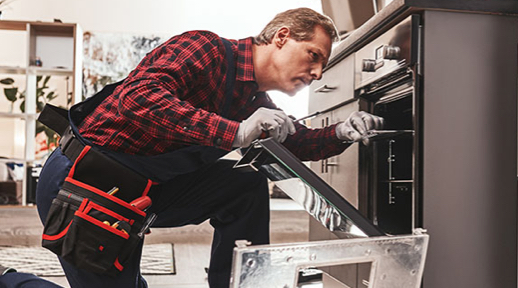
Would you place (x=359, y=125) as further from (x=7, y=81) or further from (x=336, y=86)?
(x=7, y=81)

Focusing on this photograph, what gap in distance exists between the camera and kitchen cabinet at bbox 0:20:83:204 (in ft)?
14.9

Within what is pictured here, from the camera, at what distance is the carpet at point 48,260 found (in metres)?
2.71

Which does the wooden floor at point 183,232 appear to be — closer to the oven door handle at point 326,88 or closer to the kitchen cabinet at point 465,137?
the oven door handle at point 326,88

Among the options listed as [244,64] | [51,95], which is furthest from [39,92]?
[244,64]

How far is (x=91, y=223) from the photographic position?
1349 millimetres

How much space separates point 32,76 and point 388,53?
3.98m

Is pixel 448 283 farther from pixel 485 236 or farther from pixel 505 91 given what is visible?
pixel 505 91

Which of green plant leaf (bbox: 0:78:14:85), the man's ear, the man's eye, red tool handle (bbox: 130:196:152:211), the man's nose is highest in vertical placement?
green plant leaf (bbox: 0:78:14:85)

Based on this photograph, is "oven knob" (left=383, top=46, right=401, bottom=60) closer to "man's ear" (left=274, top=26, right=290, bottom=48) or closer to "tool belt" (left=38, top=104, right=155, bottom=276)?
"man's ear" (left=274, top=26, right=290, bottom=48)

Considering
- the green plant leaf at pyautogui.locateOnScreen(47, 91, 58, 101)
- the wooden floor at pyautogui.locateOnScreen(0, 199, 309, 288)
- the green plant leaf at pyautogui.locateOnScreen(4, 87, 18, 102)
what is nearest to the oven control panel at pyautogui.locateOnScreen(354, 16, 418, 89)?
the wooden floor at pyautogui.locateOnScreen(0, 199, 309, 288)

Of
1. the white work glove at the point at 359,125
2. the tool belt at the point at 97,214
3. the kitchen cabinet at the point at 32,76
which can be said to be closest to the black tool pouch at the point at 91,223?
the tool belt at the point at 97,214

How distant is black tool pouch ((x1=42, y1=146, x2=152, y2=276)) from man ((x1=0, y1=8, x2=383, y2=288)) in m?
0.06

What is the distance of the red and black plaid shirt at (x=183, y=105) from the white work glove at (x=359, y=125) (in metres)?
0.09

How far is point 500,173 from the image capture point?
4.26 ft
